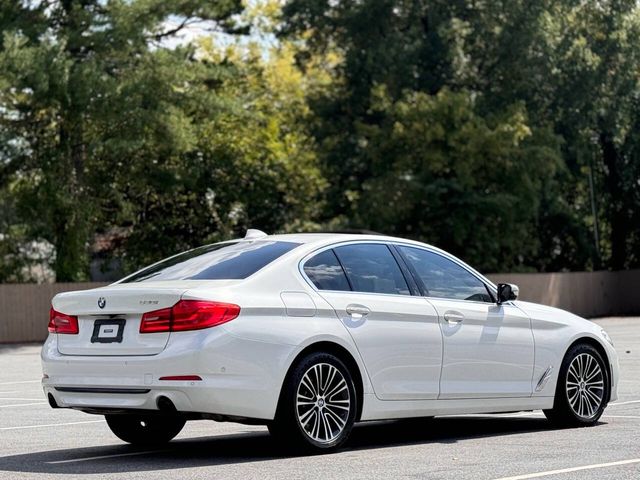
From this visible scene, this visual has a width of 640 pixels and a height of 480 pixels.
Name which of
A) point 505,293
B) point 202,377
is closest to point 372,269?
point 505,293

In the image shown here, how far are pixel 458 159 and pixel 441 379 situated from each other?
128ft

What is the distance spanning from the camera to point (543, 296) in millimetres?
52125

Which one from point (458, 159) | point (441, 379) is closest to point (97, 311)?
point (441, 379)

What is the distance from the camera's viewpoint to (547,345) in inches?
464

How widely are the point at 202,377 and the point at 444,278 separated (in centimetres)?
272

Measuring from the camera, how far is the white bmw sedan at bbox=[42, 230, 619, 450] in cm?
964

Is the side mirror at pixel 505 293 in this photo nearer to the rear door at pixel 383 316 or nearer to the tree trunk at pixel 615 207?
the rear door at pixel 383 316

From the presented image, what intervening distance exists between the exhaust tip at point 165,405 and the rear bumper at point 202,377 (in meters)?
0.01

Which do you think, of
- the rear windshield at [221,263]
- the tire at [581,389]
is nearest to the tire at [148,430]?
the rear windshield at [221,263]

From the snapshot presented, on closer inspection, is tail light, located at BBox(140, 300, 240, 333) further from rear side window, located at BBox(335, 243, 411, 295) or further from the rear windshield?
rear side window, located at BBox(335, 243, 411, 295)

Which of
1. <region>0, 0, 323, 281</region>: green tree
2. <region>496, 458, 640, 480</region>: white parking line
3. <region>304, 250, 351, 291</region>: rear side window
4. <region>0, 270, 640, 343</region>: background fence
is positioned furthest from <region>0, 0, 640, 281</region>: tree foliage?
<region>496, 458, 640, 480</region>: white parking line

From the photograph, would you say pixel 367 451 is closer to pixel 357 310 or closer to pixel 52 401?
pixel 357 310

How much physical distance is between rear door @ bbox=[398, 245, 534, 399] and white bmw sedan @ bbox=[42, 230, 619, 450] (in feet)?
0.04

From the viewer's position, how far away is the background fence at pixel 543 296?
40125mm
